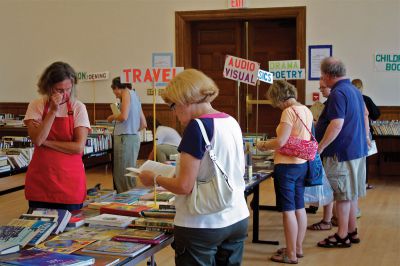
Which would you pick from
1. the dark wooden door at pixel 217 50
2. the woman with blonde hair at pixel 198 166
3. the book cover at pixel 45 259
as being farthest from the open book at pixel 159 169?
the dark wooden door at pixel 217 50

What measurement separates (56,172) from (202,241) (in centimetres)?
125

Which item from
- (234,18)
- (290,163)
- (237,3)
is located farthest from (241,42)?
(290,163)

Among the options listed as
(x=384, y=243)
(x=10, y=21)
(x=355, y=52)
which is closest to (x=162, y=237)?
(x=384, y=243)

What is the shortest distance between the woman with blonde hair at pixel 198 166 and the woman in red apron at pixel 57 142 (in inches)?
41.9

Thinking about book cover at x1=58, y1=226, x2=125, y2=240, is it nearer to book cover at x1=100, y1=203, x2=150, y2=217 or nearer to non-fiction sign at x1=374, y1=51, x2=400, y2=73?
book cover at x1=100, y1=203, x2=150, y2=217

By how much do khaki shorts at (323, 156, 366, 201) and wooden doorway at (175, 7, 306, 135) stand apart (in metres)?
4.34

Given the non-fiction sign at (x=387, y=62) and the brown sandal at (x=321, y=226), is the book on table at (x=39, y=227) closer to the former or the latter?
the brown sandal at (x=321, y=226)

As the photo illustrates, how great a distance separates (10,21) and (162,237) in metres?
8.75

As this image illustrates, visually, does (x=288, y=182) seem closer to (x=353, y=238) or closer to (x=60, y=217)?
(x=353, y=238)

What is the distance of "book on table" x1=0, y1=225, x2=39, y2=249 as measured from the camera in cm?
230

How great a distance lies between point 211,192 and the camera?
7.22ft

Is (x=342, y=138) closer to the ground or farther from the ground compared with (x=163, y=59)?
closer to the ground

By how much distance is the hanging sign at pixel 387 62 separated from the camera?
8461 mm

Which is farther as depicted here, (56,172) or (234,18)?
(234,18)
